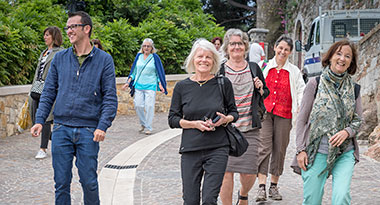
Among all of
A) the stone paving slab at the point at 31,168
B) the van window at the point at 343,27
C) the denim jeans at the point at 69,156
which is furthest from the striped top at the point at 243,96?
the van window at the point at 343,27

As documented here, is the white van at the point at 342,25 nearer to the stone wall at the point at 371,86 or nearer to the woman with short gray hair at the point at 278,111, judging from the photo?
the stone wall at the point at 371,86

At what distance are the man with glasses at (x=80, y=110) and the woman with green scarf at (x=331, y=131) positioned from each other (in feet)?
5.11

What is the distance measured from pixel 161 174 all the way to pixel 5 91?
4.22m

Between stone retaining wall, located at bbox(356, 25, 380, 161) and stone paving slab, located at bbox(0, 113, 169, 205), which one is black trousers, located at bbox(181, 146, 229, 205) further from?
stone retaining wall, located at bbox(356, 25, 380, 161)

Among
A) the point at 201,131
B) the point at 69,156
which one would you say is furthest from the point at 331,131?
the point at 69,156

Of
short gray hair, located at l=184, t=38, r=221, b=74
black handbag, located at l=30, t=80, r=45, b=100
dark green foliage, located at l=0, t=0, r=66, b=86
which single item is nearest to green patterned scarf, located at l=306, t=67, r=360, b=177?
short gray hair, located at l=184, t=38, r=221, b=74

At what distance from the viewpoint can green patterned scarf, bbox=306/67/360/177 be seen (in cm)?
399

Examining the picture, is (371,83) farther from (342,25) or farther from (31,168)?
(31,168)

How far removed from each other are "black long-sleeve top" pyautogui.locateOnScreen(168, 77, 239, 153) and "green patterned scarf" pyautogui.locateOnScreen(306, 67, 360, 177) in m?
0.62

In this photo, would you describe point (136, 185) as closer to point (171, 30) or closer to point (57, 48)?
point (57, 48)

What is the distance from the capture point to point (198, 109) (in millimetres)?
4012

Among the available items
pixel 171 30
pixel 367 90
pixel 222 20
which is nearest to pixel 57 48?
pixel 367 90

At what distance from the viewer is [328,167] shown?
398 cm

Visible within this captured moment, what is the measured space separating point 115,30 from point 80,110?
11.3 meters
